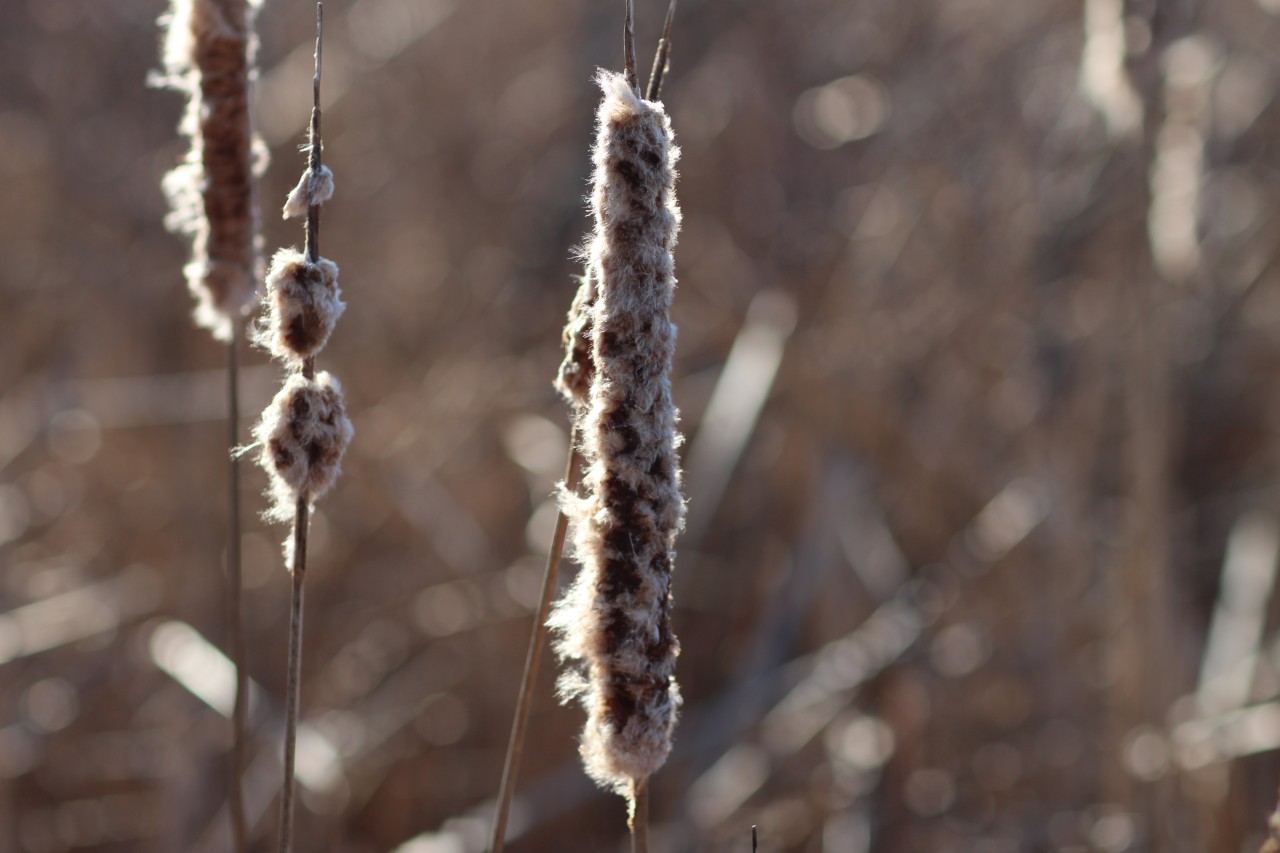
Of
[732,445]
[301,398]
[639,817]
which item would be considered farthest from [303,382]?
[732,445]

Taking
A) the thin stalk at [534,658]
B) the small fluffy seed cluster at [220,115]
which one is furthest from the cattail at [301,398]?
the small fluffy seed cluster at [220,115]

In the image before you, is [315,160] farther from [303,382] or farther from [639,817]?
[639,817]

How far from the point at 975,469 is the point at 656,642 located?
216 centimetres

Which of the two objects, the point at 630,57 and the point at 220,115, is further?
the point at 220,115

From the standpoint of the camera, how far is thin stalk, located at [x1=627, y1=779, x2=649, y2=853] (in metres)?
0.64

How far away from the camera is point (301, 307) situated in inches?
24.7

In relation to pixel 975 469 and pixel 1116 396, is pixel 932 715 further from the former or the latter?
pixel 1116 396

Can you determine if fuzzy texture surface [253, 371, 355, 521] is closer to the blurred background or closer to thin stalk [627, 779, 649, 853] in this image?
thin stalk [627, 779, 649, 853]

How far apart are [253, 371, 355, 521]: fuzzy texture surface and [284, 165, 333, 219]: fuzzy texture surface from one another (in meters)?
0.11

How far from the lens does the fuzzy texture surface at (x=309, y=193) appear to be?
0.61 metres

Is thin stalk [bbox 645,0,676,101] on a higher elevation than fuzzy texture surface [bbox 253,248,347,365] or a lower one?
higher

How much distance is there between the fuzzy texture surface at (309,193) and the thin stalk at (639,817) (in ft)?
1.25

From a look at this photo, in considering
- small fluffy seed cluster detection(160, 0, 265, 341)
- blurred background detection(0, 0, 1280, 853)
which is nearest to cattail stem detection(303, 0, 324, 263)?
small fluffy seed cluster detection(160, 0, 265, 341)

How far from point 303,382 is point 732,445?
1648 mm
